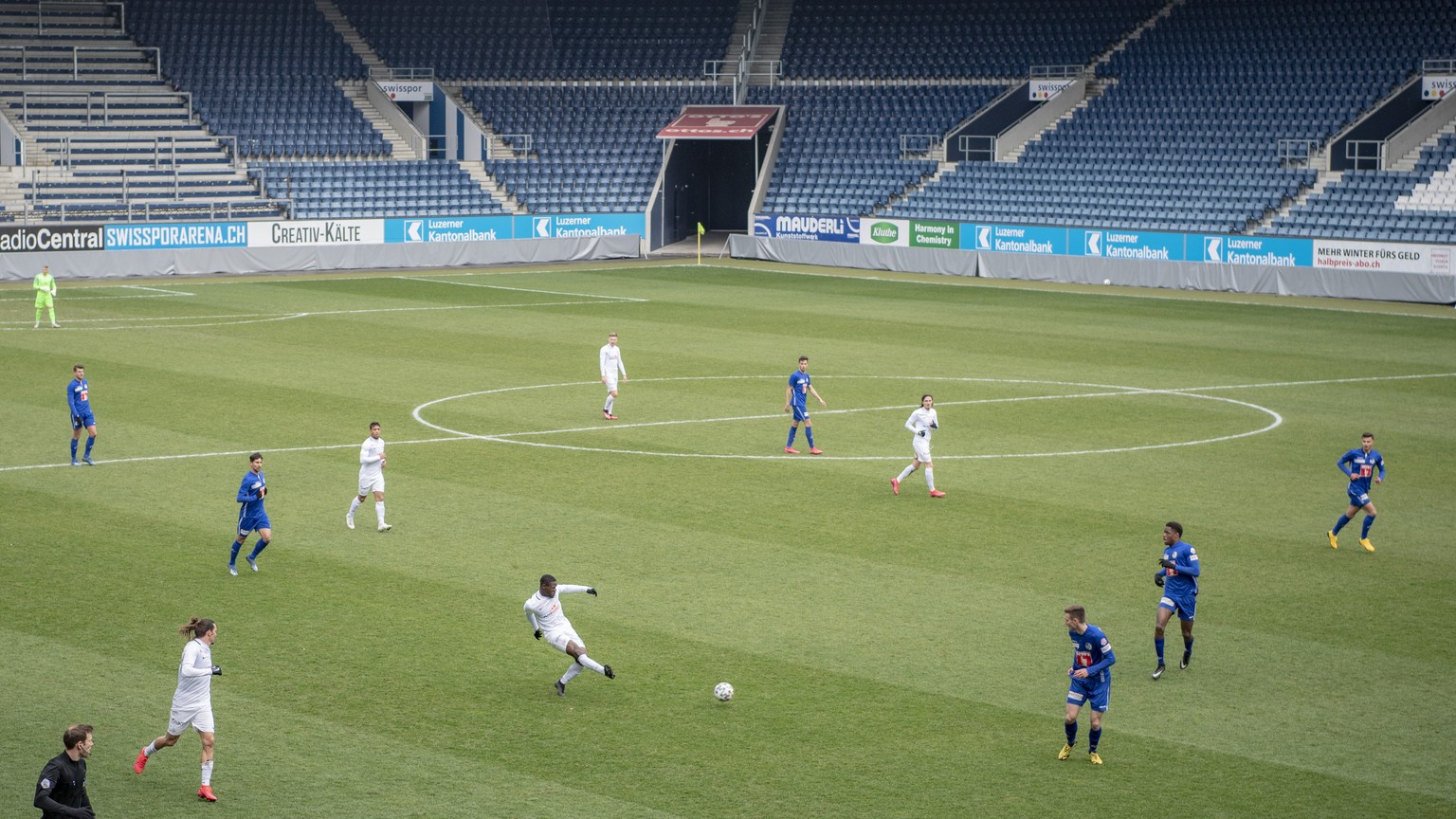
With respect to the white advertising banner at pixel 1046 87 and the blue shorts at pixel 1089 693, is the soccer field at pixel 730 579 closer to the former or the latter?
the blue shorts at pixel 1089 693

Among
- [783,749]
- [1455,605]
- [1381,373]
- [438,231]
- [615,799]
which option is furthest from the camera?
[438,231]

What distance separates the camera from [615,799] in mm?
13375

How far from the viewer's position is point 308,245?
5919 centimetres

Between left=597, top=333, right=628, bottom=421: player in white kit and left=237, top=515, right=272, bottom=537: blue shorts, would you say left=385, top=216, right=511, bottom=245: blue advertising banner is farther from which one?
left=237, top=515, right=272, bottom=537: blue shorts

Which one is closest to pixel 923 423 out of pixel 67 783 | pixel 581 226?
pixel 67 783

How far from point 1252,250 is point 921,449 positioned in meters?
32.4

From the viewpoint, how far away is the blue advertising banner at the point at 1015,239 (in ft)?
189

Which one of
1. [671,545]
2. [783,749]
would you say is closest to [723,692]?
[783,749]

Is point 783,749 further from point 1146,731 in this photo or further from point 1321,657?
point 1321,657

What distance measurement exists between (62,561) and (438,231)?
141 ft

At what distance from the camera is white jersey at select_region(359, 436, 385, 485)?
72.0ft

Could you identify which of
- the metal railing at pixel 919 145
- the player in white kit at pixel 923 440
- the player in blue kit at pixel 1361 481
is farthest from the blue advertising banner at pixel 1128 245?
the player in blue kit at pixel 1361 481

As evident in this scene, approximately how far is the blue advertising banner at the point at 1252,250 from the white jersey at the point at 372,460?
37674mm

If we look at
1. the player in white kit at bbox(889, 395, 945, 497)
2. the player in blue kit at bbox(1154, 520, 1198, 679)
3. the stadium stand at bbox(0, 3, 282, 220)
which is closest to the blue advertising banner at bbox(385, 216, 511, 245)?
the stadium stand at bbox(0, 3, 282, 220)
